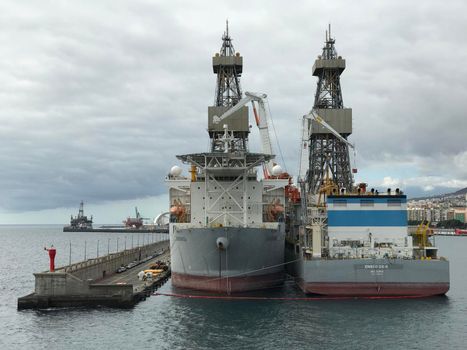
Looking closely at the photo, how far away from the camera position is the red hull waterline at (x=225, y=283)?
134 ft

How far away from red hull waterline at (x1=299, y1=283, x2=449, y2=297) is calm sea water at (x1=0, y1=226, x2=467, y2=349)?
2.27ft

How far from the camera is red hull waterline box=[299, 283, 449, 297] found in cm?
3834

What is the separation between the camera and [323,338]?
2902cm

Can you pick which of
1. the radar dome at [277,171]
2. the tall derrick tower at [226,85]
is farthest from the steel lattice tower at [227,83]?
the radar dome at [277,171]

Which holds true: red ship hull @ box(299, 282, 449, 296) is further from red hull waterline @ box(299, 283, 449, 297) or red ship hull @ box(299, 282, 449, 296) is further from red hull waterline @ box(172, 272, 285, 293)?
red hull waterline @ box(172, 272, 285, 293)

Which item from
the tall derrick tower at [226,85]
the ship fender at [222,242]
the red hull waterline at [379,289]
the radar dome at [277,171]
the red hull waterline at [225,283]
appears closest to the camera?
the red hull waterline at [379,289]

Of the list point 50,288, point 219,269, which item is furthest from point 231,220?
point 50,288

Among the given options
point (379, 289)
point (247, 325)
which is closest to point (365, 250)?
point (379, 289)

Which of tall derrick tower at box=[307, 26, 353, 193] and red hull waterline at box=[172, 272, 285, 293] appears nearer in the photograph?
red hull waterline at box=[172, 272, 285, 293]

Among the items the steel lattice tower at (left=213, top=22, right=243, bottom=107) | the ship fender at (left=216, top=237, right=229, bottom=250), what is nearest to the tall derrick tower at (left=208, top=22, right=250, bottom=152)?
the steel lattice tower at (left=213, top=22, right=243, bottom=107)

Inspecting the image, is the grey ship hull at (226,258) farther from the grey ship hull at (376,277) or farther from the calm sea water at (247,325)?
the grey ship hull at (376,277)

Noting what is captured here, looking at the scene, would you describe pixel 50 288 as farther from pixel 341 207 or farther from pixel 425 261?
pixel 425 261

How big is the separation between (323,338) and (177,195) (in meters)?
23.9

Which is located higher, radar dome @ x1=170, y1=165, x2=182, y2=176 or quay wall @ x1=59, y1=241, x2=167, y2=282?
radar dome @ x1=170, y1=165, x2=182, y2=176
